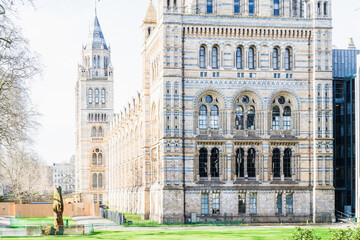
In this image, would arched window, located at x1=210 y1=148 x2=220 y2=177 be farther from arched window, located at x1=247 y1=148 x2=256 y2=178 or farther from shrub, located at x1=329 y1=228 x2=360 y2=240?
shrub, located at x1=329 y1=228 x2=360 y2=240

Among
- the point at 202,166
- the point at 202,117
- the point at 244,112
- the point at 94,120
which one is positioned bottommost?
the point at 202,166

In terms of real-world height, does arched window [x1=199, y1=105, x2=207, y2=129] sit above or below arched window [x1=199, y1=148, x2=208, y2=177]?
above

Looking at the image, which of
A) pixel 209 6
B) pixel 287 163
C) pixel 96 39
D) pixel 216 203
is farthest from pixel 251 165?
pixel 96 39

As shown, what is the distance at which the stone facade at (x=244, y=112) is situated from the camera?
52.6 m

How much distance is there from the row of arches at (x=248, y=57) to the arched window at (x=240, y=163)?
736 centimetres

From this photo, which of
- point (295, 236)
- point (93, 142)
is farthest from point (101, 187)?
point (295, 236)

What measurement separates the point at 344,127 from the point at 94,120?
65.4 m

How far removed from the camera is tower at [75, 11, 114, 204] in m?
115

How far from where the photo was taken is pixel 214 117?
5391 centimetres

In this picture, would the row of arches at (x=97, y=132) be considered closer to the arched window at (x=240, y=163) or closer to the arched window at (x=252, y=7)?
the arched window at (x=252, y=7)

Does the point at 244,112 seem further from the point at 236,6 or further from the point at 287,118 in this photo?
the point at 236,6

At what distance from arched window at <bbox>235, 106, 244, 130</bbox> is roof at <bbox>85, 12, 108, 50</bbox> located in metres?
70.3

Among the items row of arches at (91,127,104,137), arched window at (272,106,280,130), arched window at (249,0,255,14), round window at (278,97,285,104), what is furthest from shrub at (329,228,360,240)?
row of arches at (91,127,104,137)

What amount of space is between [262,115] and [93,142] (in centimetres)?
6692
